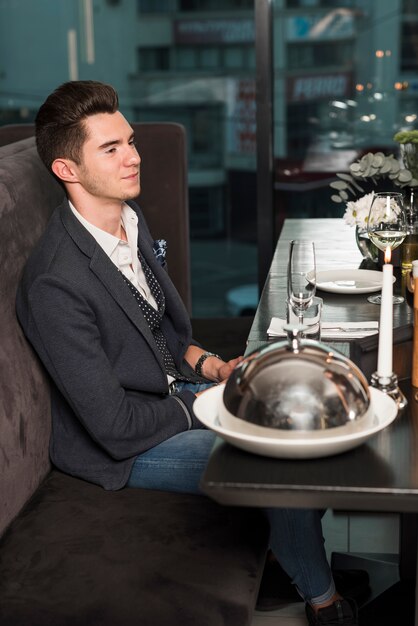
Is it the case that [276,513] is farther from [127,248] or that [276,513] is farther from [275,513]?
[127,248]

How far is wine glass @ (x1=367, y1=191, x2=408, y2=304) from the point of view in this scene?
2191mm

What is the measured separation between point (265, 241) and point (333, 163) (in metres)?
0.54

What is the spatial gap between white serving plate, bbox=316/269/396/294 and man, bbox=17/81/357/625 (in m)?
0.40

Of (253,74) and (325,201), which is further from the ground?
(253,74)

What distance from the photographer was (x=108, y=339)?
6.40 feet

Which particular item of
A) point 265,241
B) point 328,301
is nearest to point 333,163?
point 265,241

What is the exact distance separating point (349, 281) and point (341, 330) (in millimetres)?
445

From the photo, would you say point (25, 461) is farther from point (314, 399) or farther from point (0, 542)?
point (314, 399)

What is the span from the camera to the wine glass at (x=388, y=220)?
219 cm

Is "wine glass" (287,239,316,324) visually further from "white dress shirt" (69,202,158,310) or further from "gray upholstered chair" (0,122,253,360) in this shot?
"gray upholstered chair" (0,122,253,360)

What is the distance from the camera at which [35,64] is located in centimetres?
435

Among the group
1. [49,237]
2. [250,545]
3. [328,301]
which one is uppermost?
[49,237]

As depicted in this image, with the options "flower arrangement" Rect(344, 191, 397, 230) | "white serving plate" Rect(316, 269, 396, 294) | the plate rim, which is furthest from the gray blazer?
"flower arrangement" Rect(344, 191, 397, 230)

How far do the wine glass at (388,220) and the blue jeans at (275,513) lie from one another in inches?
23.4
